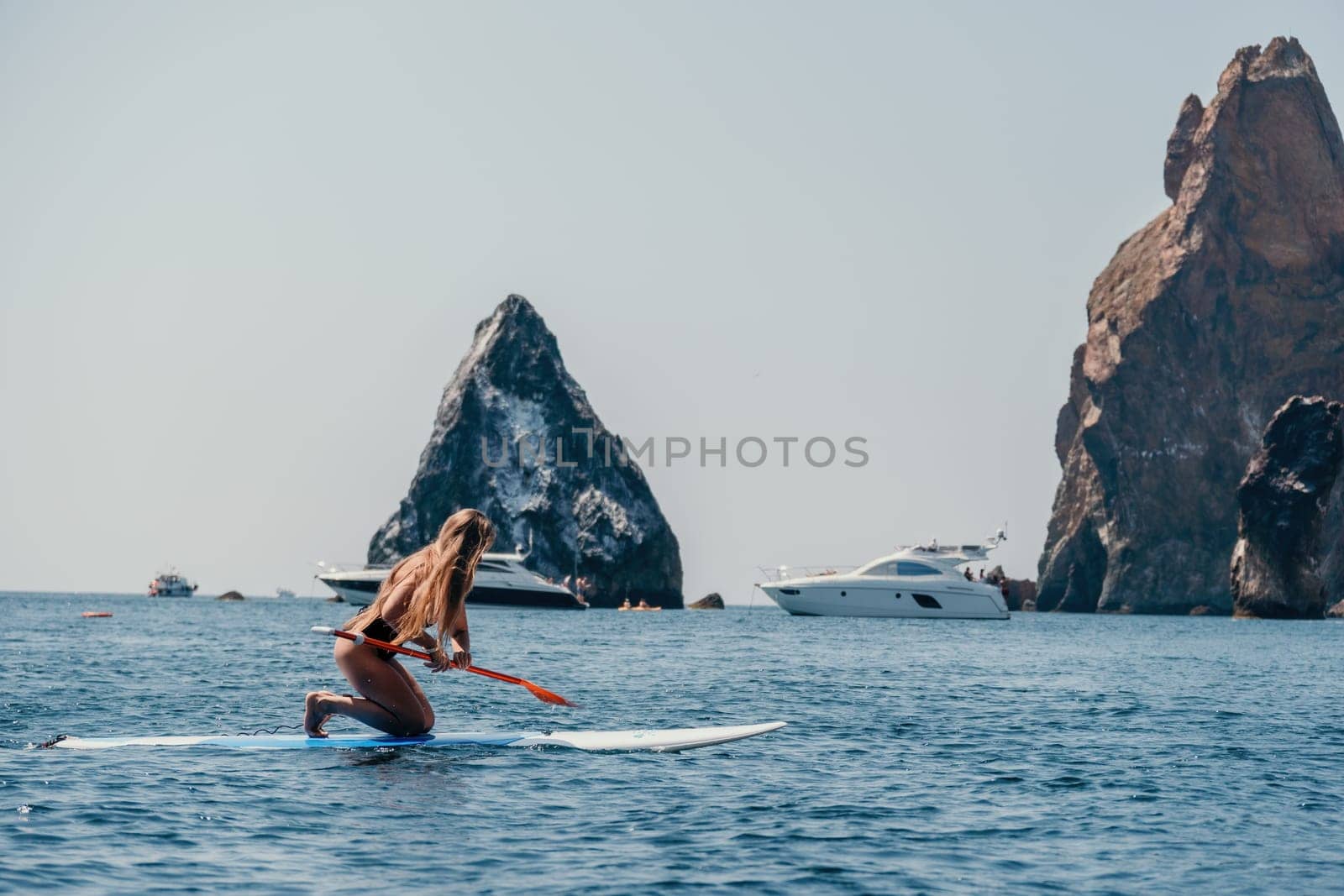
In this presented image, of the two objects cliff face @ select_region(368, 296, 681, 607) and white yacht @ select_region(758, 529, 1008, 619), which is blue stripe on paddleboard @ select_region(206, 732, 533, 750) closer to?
white yacht @ select_region(758, 529, 1008, 619)

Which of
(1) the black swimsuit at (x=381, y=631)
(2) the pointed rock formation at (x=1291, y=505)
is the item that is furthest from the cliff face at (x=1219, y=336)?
(1) the black swimsuit at (x=381, y=631)

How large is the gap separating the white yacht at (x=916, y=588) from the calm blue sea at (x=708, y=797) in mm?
53013

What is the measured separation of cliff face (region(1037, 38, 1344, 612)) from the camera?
13225cm

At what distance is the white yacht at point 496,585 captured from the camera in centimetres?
10231

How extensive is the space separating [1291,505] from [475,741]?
93465 millimetres

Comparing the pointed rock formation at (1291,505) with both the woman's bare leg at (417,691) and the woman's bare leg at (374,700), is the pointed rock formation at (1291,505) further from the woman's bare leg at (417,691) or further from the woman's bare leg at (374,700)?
the woman's bare leg at (374,700)

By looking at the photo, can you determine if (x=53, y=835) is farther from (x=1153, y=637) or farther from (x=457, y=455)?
(x=457, y=455)

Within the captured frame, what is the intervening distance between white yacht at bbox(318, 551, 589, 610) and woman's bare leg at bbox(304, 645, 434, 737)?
8622 centimetres

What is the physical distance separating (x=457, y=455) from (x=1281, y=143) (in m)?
83.0

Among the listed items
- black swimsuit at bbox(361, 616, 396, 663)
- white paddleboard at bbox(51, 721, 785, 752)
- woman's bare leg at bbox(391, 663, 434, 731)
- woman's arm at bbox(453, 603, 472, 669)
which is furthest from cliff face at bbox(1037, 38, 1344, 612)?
black swimsuit at bbox(361, 616, 396, 663)

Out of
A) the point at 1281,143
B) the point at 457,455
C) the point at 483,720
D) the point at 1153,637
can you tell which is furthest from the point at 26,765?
the point at 1281,143

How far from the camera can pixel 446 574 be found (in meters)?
13.5

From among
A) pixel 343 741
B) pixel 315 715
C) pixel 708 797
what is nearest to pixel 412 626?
pixel 343 741

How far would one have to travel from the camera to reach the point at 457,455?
138 meters
